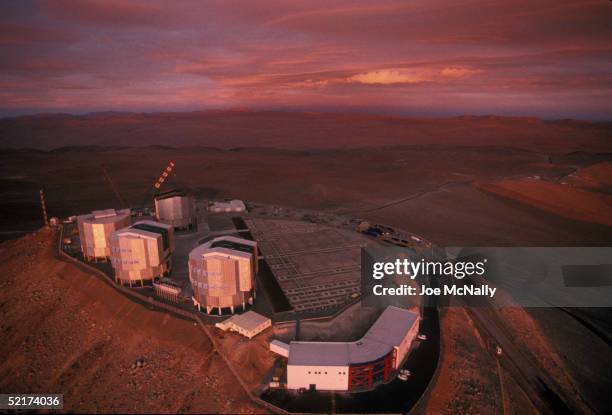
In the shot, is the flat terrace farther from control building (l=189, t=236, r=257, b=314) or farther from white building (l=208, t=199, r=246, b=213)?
control building (l=189, t=236, r=257, b=314)

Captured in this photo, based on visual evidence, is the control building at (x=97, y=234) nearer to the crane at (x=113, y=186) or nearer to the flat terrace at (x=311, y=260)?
the flat terrace at (x=311, y=260)

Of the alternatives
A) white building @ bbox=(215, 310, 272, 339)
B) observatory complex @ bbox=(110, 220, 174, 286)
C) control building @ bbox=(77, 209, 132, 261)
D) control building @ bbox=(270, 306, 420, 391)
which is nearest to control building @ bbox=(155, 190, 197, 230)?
control building @ bbox=(77, 209, 132, 261)

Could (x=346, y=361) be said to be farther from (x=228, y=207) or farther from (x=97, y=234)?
(x=228, y=207)

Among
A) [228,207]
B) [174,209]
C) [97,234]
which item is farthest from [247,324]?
[228,207]

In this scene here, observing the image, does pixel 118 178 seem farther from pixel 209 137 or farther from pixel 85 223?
pixel 209 137

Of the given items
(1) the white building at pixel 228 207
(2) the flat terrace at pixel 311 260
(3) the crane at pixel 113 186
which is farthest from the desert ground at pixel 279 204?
(1) the white building at pixel 228 207

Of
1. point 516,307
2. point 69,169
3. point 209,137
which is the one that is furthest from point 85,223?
point 209,137

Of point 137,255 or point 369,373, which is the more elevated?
point 137,255
